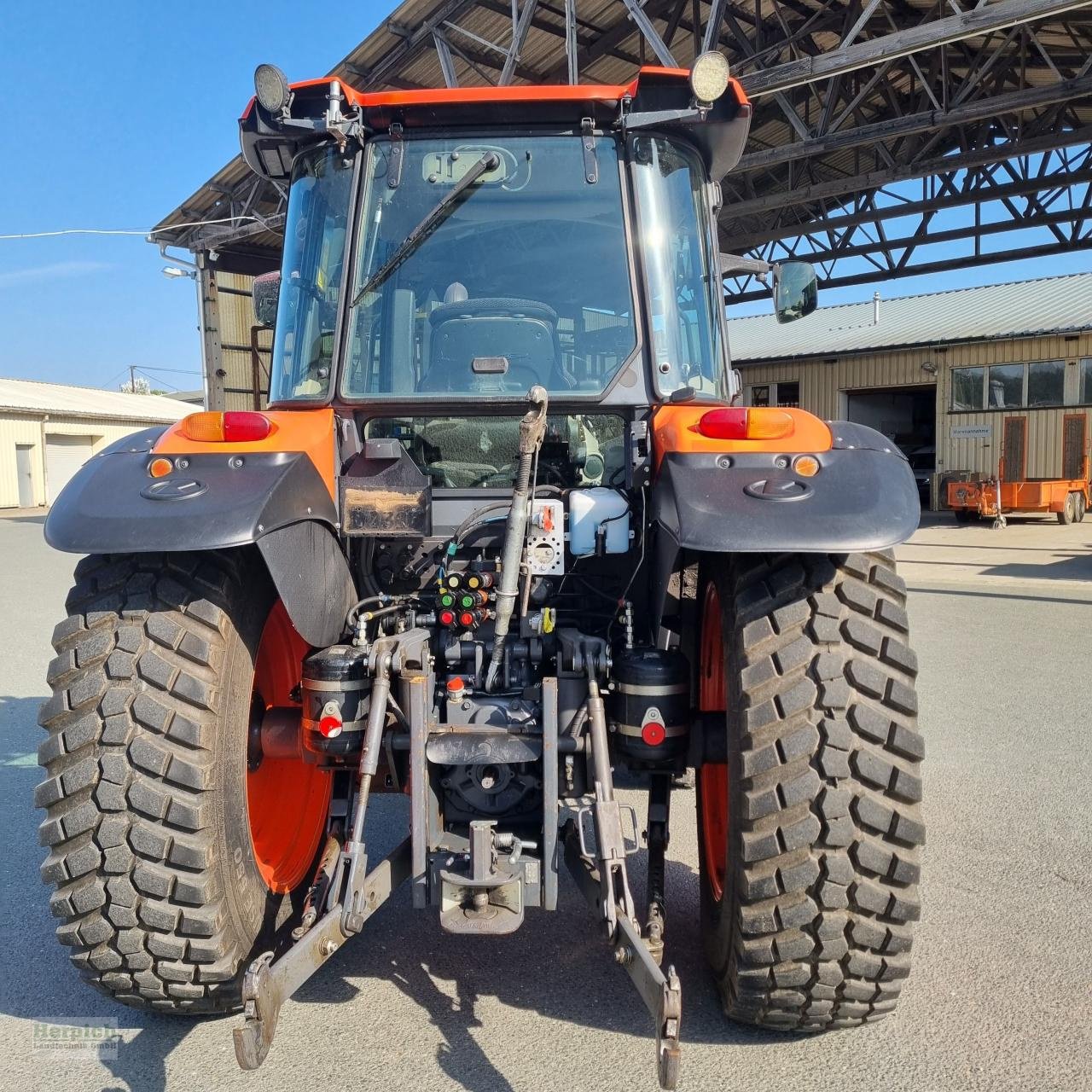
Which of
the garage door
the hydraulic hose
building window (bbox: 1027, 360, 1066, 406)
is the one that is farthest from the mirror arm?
the garage door

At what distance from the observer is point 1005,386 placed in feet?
72.6

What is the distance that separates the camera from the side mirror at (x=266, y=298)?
379cm

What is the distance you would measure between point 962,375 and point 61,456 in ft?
96.2

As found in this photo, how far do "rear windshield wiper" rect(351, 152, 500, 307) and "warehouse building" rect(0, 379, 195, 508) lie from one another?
2955 centimetres

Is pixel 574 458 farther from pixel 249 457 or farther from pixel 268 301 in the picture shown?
pixel 268 301

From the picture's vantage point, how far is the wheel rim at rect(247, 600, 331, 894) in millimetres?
3135

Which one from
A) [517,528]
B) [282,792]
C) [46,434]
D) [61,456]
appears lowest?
[282,792]

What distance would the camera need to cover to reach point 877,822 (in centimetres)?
239

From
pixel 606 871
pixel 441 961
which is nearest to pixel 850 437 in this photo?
pixel 606 871

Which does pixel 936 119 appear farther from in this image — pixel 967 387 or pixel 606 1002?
pixel 967 387

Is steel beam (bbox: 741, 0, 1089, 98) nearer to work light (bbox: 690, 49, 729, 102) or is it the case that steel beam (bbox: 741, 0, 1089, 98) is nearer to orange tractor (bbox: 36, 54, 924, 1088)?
orange tractor (bbox: 36, 54, 924, 1088)

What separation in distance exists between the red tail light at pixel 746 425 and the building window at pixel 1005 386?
2185 centimetres

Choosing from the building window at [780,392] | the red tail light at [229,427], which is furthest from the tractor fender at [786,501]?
the building window at [780,392]

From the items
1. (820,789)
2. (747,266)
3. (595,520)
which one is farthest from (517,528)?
(747,266)
